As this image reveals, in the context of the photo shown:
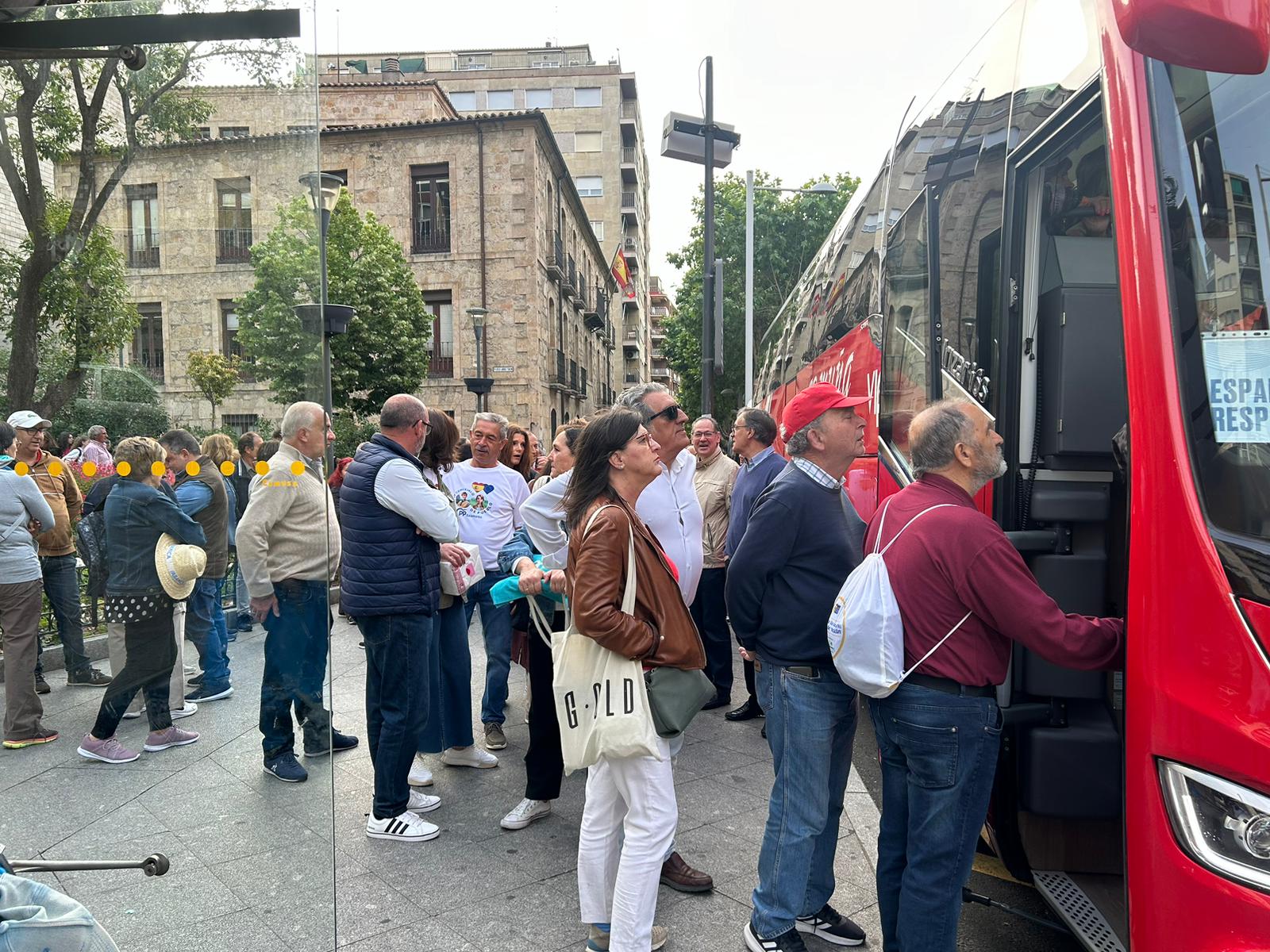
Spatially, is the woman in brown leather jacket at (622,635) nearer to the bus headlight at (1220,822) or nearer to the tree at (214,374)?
the tree at (214,374)

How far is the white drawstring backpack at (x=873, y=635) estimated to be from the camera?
8.68 feet

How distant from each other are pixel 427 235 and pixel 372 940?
28.8 m

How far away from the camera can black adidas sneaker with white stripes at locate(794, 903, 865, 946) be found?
3.32 meters

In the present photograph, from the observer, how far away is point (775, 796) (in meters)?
3.20

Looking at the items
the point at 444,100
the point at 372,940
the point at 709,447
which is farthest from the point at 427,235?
the point at 372,940

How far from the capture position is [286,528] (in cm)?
268

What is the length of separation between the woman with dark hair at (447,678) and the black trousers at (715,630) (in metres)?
1.73

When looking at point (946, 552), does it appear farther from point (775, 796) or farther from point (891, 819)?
point (775, 796)

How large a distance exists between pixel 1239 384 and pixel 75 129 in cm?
284

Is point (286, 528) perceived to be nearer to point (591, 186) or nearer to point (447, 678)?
point (447, 678)

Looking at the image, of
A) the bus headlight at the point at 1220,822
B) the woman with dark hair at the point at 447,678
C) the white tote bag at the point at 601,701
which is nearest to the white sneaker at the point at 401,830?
the woman with dark hair at the point at 447,678

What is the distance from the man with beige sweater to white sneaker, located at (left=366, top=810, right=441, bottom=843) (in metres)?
1.87

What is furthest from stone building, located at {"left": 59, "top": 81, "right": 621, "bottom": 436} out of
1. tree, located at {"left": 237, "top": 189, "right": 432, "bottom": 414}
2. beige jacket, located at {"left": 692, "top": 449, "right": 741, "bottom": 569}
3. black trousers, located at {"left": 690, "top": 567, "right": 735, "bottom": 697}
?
black trousers, located at {"left": 690, "top": 567, "right": 735, "bottom": 697}

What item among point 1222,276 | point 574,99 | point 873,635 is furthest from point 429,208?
point 574,99
